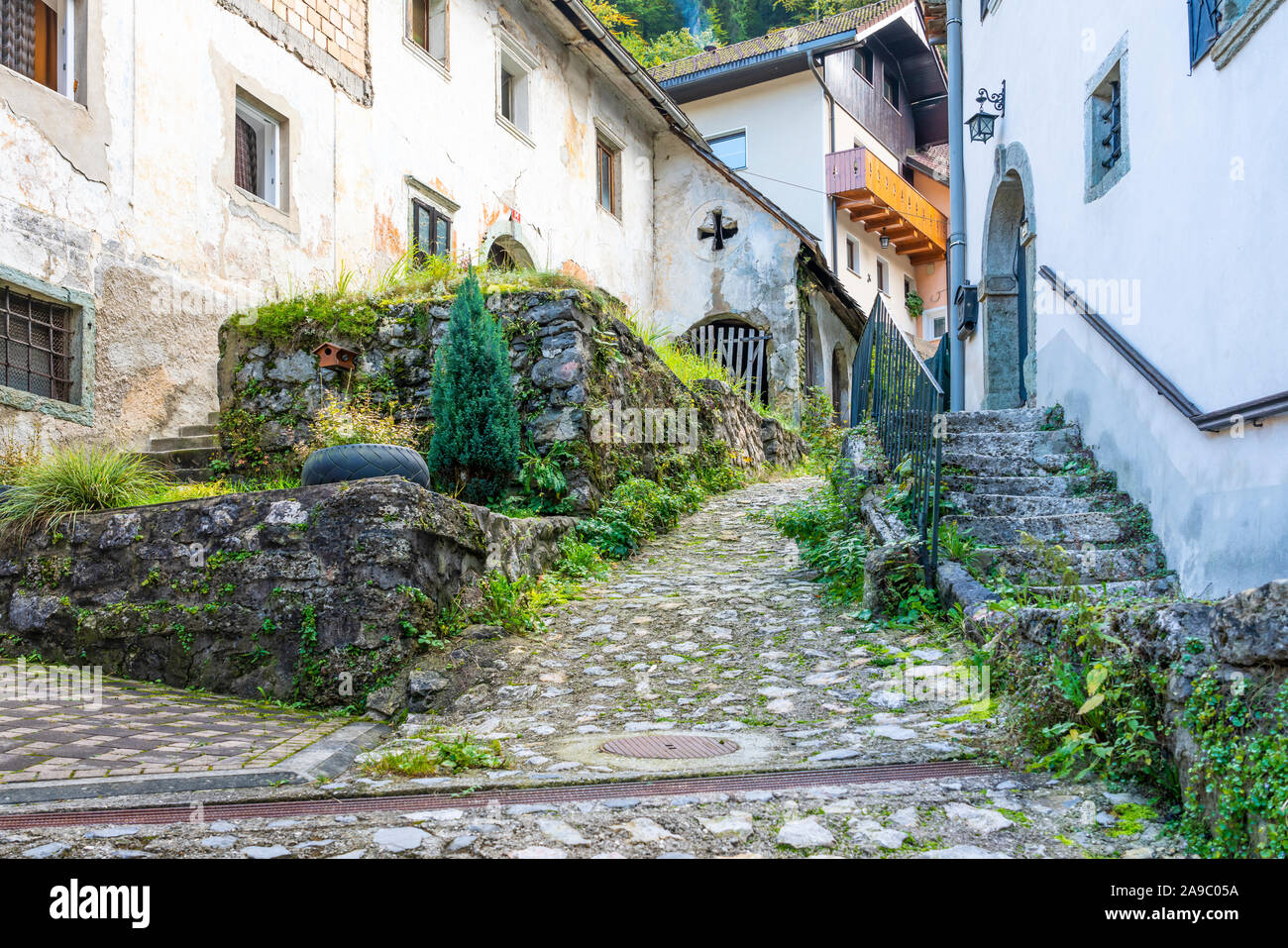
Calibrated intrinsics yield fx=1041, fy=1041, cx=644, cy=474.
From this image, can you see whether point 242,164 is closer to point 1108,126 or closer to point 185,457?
point 185,457

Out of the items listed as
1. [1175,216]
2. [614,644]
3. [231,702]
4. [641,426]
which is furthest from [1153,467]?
[231,702]

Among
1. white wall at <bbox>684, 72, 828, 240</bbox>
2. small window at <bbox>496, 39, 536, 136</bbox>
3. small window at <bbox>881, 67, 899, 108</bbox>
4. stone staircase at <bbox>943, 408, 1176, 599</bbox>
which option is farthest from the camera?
small window at <bbox>881, 67, 899, 108</bbox>

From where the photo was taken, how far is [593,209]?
1662 centimetres

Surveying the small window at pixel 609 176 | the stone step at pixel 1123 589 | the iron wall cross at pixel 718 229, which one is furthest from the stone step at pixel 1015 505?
the iron wall cross at pixel 718 229

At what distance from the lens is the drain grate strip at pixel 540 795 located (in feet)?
10.4

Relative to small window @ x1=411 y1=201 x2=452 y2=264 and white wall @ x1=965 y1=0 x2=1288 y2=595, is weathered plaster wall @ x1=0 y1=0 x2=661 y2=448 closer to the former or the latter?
small window @ x1=411 y1=201 x2=452 y2=264

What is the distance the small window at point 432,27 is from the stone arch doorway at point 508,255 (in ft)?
7.87

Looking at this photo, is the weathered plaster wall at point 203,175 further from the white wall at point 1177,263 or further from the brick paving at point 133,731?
the white wall at point 1177,263

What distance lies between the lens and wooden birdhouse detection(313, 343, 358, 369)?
8.21m

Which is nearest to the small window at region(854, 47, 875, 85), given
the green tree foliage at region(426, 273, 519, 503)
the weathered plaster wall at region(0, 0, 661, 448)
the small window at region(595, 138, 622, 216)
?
the small window at region(595, 138, 622, 216)

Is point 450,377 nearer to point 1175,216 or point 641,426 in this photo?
point 641,426

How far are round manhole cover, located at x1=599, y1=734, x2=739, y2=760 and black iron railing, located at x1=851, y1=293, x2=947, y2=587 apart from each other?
2141 millimetres

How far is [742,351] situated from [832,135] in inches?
248

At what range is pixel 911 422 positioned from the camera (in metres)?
6.55
